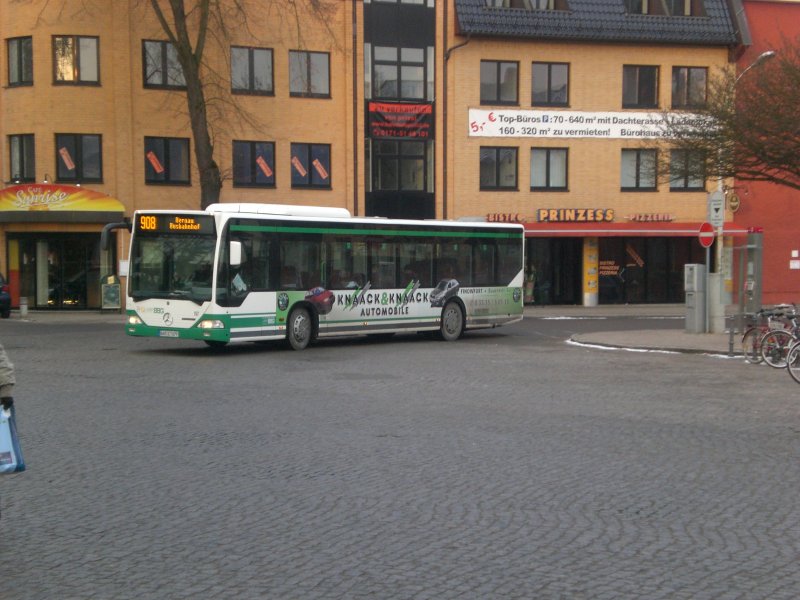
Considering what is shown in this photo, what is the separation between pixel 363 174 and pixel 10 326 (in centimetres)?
1468

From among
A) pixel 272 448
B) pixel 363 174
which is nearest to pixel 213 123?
pixel 363 174

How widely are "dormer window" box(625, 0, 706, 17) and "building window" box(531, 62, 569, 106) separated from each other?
11.7 ft

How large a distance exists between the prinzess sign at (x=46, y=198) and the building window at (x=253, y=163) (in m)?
5.17

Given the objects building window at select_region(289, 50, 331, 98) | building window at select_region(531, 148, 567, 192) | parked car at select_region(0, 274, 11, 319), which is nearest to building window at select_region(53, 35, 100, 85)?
building window at select_region(289, 50, 331, 98)

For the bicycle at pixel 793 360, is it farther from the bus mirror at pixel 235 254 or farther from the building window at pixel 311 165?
the building window at pixel 311 165

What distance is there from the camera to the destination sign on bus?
61.1 ft

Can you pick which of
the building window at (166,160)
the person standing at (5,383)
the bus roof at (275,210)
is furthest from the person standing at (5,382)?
the building window at (166,160)

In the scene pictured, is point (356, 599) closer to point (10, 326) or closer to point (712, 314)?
point (712, 314)

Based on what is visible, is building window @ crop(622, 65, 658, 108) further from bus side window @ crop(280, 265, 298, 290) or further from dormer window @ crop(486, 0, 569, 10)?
bus side window @ crop(280, 265, 298, 290)

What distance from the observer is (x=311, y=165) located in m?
36.9

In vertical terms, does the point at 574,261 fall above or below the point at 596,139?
below

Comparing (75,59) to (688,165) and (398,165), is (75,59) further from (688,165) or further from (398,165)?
(688,165)

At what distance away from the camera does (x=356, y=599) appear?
4.92 m

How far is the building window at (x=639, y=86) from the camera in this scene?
39.4 metres
